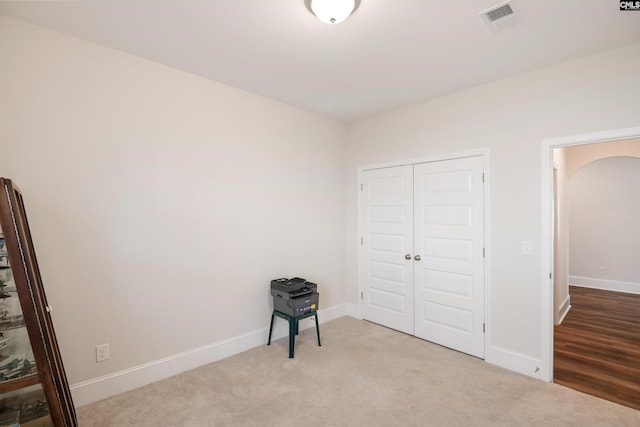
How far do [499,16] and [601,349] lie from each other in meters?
3.54

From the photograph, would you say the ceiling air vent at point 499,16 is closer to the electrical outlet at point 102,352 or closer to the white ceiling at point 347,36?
the white ceiling at point 347,36

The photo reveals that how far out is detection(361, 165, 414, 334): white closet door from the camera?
12.1ft

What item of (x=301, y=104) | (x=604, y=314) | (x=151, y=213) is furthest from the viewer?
(x=604, y=314)

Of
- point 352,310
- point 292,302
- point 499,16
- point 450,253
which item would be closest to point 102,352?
point 292,302

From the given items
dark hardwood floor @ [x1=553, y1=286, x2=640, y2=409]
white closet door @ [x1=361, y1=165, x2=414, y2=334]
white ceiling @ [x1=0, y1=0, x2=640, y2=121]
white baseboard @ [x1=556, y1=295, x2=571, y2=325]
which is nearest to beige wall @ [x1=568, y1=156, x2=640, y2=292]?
dark hardwood floor @ [x1=553, y1=286, x2=640, y2=409]

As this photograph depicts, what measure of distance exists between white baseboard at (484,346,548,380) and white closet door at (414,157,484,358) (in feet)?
0.39

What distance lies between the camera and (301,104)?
3648 millimetres

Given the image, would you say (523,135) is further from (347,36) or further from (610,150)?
(610,150)

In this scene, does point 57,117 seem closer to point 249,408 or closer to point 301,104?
point 301,104

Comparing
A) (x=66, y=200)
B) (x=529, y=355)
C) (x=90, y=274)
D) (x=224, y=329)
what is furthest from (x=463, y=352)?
(x=66, y=200)

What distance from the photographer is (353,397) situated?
7.89 ft

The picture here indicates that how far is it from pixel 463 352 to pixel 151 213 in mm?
3367

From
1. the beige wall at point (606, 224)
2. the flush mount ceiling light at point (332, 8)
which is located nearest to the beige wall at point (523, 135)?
the flush mount ceiling light at point (332, 8)

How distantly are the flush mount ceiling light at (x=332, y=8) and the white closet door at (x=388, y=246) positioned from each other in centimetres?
215
